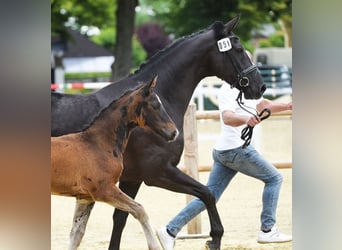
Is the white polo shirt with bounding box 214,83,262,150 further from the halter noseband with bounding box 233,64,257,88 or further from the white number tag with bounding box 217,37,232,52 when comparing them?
the white number tag with bounding box 217,37,232,52

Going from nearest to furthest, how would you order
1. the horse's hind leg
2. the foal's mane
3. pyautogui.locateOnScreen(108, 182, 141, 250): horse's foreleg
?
the foal's mane, the horse's hind leg, pyautogui.locateOnScreen(108, 182, 141, 250): horse's foreleg

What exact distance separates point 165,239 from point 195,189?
653mm

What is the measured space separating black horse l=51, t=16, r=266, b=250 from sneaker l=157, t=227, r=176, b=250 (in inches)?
12.0

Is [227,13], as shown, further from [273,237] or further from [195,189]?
[195,189]

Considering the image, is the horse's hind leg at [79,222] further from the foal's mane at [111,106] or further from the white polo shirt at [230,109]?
the white polo shirt at [230,109]

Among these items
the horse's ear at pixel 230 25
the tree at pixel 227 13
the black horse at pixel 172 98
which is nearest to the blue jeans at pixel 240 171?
the black horse at pixel 172 98

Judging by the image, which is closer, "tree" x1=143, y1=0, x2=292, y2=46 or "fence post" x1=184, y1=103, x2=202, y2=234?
"fence post" x1=184, y1=103, x2=202, y2=234

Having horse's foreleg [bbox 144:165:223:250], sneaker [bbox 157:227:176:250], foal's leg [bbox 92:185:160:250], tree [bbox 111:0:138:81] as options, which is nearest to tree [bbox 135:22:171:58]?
tree [bbox 111:0:138:81]

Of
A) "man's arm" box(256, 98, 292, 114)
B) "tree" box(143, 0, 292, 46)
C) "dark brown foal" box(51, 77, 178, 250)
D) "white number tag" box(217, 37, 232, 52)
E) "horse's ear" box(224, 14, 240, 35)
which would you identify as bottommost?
"dark brown foal" box(51, 77, 178, 250)

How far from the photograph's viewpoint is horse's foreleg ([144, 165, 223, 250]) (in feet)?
19.7

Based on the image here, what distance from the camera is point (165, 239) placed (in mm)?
6473

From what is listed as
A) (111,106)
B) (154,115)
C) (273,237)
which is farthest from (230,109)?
(273,237)

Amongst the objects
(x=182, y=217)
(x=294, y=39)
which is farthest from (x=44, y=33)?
(x=182, y=217)

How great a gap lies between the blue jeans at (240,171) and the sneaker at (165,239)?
56 mm
